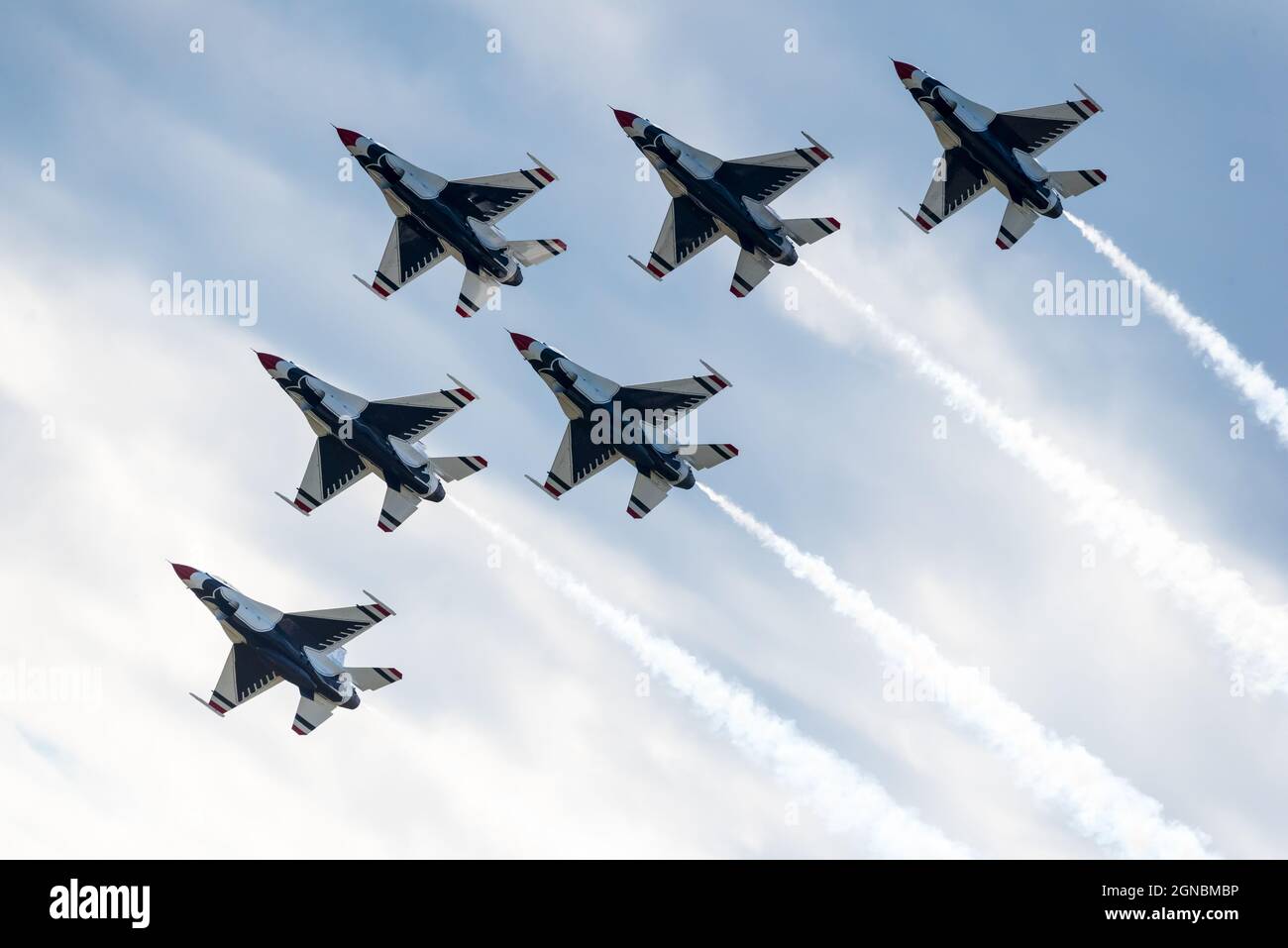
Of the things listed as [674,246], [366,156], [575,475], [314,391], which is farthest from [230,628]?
[674,246]

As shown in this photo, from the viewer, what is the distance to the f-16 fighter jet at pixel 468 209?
299ft

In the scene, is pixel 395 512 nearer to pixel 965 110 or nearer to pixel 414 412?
pixel 414 412

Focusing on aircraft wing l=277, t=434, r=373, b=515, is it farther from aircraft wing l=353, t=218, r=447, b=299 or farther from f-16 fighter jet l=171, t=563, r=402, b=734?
aircraft wing l=353, t=218, r=447, b=299

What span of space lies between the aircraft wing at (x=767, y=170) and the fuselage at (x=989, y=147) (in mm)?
7566

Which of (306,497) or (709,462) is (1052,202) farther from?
(306,497)

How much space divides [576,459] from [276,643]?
21059 mm

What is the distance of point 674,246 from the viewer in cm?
9569

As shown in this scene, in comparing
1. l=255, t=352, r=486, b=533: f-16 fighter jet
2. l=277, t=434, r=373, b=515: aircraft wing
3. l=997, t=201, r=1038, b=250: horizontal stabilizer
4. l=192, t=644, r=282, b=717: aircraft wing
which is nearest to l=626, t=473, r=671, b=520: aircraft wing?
l=255, t=352, r=486, b=533: f-16 fighter jet

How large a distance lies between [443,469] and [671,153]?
2336 cm

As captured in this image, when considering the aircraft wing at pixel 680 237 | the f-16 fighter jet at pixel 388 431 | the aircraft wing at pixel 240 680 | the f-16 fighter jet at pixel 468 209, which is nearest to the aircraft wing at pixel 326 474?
the f-16 fighter jet at pixel 388 431

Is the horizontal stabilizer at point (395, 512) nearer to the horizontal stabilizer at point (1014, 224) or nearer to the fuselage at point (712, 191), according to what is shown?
the fuselage at point (712, 191)

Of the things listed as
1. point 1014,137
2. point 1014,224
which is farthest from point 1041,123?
point 1014,224

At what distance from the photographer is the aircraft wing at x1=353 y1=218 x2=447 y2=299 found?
9650 cm

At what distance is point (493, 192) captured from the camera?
303ft
